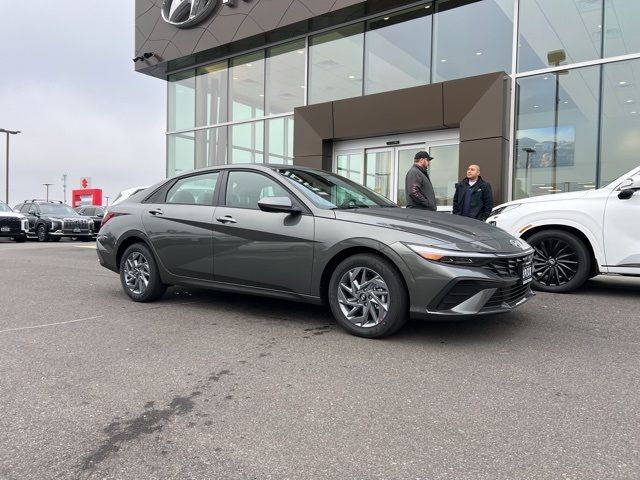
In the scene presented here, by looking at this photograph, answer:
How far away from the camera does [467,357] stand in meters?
3.53

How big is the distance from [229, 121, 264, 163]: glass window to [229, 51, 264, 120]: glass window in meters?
0.32

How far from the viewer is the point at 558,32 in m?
10.4

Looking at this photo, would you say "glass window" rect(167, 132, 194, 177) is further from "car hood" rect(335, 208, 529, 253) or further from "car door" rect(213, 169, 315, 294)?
"car hood" rect(335, 208, 529, 253)

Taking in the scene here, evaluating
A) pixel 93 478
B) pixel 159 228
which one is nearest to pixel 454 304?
pixel 93 478

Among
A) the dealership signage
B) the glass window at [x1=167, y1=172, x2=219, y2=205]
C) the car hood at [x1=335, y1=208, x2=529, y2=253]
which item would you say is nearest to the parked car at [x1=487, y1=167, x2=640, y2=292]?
the car hood at [x1=335, y1=208, x2=529, y2=253]

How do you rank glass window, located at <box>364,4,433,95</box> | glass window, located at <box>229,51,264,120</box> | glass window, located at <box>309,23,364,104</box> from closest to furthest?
glass window, located at <box>364,4,433,95</box>
glass window, located at <box>309,23,364,104</box>
glass window, located at <box>229,51,264,120</box>

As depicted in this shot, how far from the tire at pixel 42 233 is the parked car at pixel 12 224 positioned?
68 centimetres

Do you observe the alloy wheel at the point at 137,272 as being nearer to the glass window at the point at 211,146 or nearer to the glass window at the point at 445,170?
the glass window at the point at 445,170

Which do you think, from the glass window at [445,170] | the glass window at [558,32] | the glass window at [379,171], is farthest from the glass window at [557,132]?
the glass window at [379,171]

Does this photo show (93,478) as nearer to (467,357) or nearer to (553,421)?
(553,421)

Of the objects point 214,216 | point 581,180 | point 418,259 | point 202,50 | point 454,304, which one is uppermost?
point 202,50

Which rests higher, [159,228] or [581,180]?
[581,180]

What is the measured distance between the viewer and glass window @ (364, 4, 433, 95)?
1193 centimetres

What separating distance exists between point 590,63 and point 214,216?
8949mm
